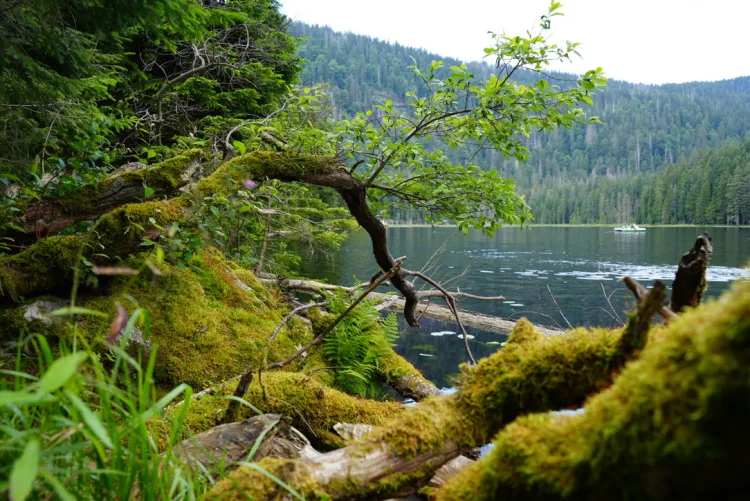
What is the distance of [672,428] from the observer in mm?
780

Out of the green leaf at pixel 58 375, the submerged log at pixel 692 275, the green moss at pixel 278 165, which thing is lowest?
the green leaf at pixel 58 375

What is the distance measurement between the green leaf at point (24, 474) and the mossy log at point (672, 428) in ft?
3.42

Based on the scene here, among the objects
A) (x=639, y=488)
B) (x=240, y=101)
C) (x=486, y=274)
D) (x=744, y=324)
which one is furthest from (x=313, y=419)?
(x=486, y=274)

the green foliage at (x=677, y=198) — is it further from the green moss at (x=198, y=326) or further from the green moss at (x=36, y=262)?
the green moss at (x=36, y=262)

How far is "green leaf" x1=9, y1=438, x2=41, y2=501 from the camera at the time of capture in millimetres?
700

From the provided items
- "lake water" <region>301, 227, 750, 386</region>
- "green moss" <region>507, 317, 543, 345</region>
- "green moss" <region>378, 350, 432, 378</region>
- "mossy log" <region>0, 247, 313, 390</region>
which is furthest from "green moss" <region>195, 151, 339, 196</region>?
"green moss" <region>507, 317, 543, 345</region>

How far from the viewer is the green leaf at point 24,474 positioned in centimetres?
70

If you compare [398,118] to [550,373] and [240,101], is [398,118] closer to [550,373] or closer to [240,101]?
[550,373]

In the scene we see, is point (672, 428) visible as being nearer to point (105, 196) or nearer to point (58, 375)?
point (58, 375)

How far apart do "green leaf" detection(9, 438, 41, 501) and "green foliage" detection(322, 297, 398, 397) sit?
183 inches

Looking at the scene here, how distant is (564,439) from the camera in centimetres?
106

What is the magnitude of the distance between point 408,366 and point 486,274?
2283 cm

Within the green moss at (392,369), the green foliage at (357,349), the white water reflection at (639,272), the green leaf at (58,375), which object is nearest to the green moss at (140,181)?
the green foliage at (357,349)

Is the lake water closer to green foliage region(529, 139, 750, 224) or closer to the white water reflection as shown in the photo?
the white water reflection
